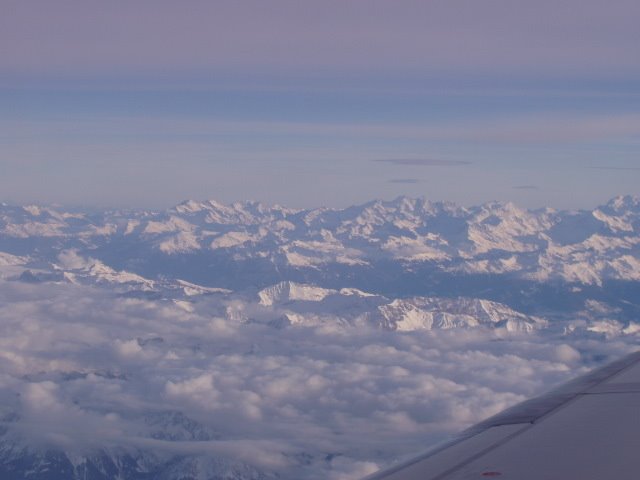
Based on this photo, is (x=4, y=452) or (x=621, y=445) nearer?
(x=621, y=445)

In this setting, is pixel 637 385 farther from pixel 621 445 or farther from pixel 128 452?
pixel 128 452

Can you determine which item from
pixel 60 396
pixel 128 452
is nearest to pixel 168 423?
pixel 128 452

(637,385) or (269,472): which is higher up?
(637,385)

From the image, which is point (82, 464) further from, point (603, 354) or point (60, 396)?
point (603, 354)

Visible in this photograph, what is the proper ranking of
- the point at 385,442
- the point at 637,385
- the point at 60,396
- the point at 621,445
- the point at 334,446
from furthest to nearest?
the point at 60,396, the point at 334,446, the point at 385,442, the point at 637,385, the point at 621,445

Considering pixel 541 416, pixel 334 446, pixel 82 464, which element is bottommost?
pixel 82 464

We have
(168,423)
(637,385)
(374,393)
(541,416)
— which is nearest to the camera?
(541,416)
